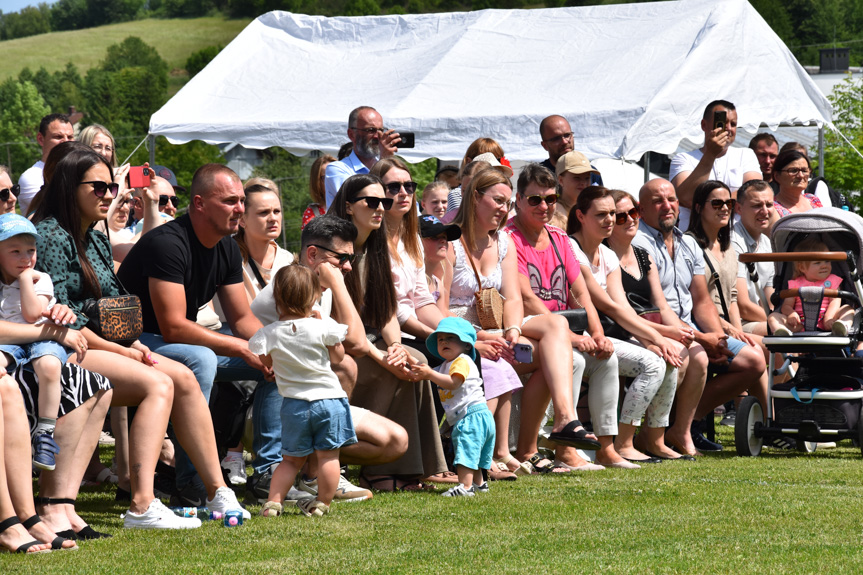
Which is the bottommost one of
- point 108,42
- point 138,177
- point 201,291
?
point 201,291

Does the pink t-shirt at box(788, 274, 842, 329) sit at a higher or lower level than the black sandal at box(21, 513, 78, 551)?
lower

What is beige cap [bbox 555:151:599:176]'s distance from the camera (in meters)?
8.41

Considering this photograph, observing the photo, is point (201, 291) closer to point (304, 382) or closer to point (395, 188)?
point (304, 382)

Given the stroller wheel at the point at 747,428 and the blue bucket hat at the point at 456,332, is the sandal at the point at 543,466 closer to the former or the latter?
the blue bucket hat at the point at 456,332

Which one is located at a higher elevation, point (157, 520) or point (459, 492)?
point (157, 520)

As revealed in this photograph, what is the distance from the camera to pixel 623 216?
7.69 m

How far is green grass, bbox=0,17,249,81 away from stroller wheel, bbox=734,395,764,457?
4197 inches

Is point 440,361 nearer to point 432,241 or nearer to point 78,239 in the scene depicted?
point 432,241

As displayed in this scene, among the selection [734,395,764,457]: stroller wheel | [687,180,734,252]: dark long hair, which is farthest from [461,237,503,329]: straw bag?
[687,180,734,252]: dark long hair

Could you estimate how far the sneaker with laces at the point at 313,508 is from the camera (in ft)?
16.8

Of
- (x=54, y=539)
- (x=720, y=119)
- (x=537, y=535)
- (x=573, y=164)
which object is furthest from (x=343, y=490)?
(x=720, y=119)

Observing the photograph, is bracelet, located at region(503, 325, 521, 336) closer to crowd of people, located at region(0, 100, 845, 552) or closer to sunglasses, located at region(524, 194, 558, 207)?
crowd of people, located at region(0, 100, 845, 552)

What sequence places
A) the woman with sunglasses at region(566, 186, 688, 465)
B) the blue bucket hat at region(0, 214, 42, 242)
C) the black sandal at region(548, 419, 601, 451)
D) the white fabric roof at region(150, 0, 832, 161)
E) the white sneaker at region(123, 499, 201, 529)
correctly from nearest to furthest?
the blue bucket hat at region(0, 214, 42, 242)
the white sneaker at region(123, 499, 201, 529)
the black sandal at region(548, 419, 601, 451)
the woman with sunglasses at region(566, 186, 688, 465)
the white fabric roof at region(150, 0, 832, 161)

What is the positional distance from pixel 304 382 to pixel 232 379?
907 millimetres
